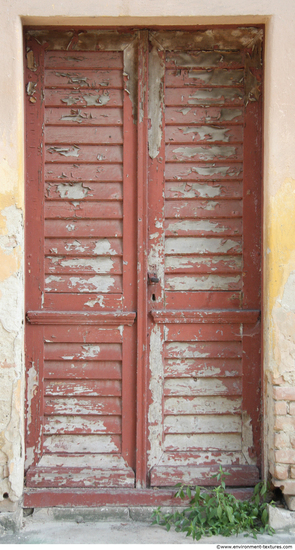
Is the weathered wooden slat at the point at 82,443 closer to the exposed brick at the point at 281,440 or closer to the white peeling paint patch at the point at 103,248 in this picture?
the exposed brick at the point at 281,440

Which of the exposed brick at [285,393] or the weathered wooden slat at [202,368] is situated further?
the weathered wooden slat at [202,368]

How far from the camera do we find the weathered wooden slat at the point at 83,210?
2.44 metres

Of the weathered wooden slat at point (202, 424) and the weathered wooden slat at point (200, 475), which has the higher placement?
the weathered wooden slat at point (202, 424)

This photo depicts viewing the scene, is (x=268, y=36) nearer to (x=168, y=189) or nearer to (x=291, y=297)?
(x=168, y=189)

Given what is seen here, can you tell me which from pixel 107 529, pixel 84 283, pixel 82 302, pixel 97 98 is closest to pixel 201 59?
pixel 97 98

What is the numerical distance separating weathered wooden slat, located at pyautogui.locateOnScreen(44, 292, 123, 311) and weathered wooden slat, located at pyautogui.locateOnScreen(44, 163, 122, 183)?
0.67 metres

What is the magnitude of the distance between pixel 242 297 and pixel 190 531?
1256 millimetres

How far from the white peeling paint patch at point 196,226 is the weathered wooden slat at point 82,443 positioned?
1265 mm

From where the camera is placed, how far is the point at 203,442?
7.95 ft

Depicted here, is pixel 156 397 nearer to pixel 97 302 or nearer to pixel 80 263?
pixel 97 302

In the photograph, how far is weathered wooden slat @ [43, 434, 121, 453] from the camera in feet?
7.93

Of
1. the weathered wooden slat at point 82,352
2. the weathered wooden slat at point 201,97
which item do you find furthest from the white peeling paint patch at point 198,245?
the weathered wooden slat at point 201,97

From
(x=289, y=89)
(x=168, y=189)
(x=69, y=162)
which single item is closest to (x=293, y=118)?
(x=289, y=89)

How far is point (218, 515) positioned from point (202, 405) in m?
0.56
